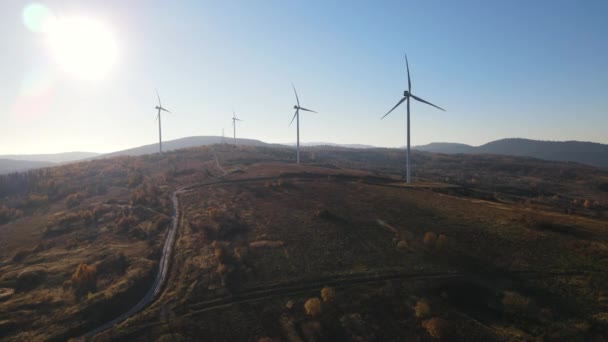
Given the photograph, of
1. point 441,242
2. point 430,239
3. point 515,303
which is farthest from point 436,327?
point 430,239

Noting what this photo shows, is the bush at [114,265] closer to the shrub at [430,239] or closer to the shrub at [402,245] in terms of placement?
the shrub at [402,245]

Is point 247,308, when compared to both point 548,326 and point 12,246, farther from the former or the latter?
point 12,246

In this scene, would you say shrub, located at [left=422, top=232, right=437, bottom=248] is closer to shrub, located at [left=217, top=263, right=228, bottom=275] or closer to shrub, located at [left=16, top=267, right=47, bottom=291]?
shrub, located at [left=217, top=263, right=228, bottom=275]

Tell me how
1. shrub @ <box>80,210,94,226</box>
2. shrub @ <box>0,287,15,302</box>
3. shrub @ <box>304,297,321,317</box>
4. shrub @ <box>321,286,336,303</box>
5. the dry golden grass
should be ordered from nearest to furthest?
shrub @ <box>304,297,321,317</box>
shrub @ <box>321,286,336,303</box>
shrub @ <box>0,287,15,302</box>
the dry golden grass
shrub @ <box>80,210,94,226</box>

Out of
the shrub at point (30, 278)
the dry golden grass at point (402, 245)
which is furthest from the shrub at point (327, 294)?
the shrub at point (30, 278)

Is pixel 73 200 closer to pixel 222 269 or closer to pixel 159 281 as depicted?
pixel 159 281

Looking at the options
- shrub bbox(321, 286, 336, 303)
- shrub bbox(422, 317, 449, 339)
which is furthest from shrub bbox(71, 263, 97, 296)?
shrub bbox(422, 317, 449, 339)
